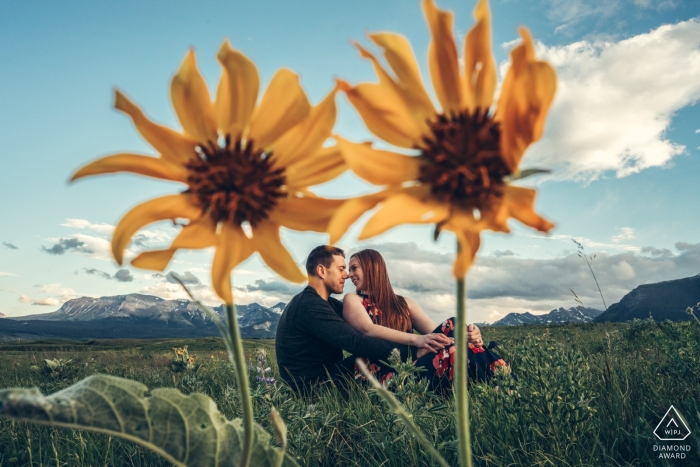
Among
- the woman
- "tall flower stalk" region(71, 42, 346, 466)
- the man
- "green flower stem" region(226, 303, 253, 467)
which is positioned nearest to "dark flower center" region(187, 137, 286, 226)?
"tall flower stalk" region(71, 42, 346, 466)

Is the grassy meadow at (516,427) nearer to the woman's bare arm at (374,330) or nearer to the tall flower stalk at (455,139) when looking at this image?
the woman's bare arm at (374,330)

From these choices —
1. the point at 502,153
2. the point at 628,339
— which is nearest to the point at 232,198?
the point at 502,153

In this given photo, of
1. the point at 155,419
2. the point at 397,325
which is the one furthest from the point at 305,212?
the point at 397,325

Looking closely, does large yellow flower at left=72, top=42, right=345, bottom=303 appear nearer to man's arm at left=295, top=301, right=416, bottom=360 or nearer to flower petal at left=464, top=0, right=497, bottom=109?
flower petal at left=464, top=0, right=497, bottom=109

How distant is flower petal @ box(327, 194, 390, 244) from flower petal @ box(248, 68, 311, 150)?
19cm

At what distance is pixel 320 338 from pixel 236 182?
17.0 ft

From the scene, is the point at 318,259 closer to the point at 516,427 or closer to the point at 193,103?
the point at 516,427

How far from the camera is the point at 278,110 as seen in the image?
2.44 feet

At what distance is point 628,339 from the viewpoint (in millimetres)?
8789

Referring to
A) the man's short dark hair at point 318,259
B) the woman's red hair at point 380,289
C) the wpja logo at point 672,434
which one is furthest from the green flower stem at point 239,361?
the woman's red hair at point 380,289

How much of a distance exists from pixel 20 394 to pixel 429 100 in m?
0.77

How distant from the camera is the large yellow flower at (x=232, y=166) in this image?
0.72 meters

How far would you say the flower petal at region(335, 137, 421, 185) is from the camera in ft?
2.01

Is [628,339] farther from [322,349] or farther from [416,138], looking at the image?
[416,138]
